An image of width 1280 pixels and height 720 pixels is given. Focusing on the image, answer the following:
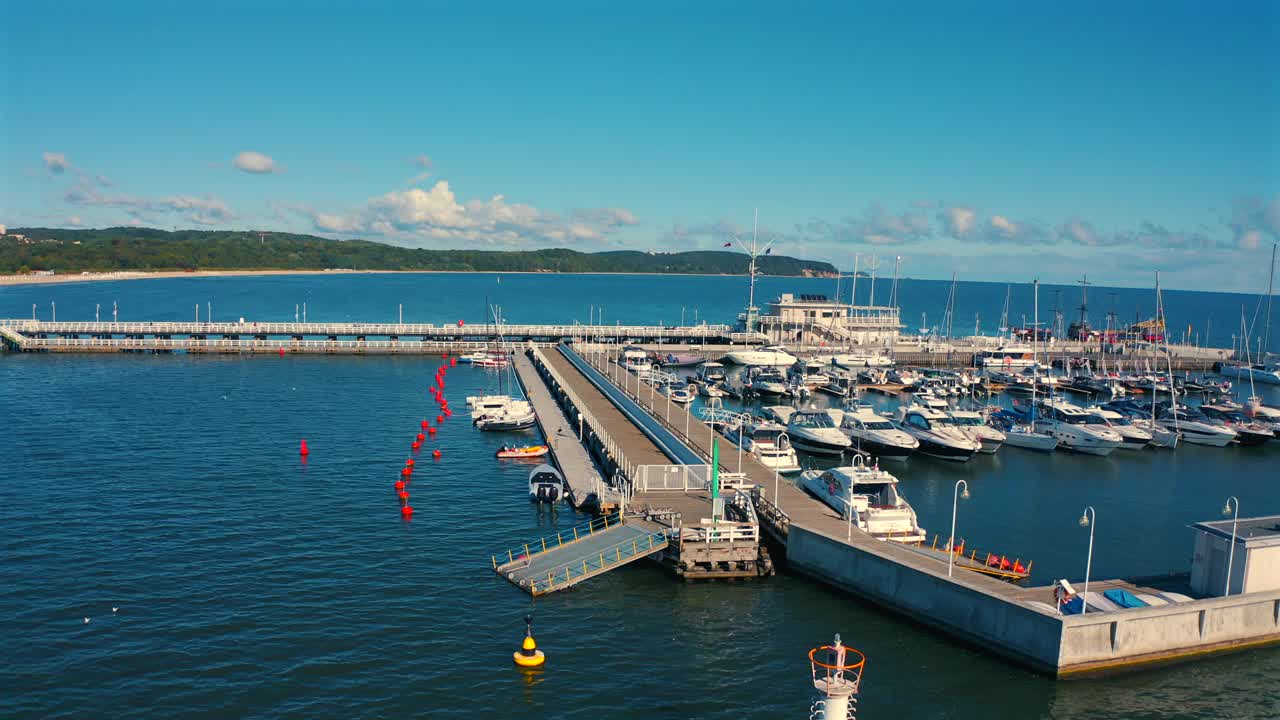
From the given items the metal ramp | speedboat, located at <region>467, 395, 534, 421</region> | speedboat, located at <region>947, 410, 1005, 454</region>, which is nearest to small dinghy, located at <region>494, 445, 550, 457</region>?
speedboat, located at <region>467, 395, 534, 421</region>

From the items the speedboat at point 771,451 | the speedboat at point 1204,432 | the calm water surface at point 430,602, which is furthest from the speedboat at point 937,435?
the speedboat at point 1204,432

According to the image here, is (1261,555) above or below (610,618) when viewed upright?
above

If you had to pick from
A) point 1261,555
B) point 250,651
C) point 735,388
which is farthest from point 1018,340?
point 250,651

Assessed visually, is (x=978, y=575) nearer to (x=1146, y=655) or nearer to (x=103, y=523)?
(x=1146, y=655)

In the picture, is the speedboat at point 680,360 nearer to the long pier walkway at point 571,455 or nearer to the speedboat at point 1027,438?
the long pier walkway at point 571,455

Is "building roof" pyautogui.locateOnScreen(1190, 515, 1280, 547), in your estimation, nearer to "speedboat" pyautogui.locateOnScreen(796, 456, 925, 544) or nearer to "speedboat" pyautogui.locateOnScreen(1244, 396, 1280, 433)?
"speedboat" pyautogui.locateOnScreen(796, 456, 925, 544)

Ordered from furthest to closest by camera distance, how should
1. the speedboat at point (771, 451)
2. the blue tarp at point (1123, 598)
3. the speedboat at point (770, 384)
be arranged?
the speedboat at point (770, 384) → the speedboat at point (771, 451) → the blue tarp at point (1123, 598)
